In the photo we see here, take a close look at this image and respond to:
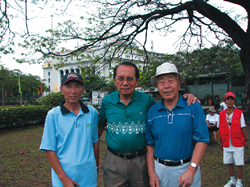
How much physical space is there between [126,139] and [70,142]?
63 centimetres

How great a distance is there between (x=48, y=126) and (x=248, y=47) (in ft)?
28.4

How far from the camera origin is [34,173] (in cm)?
460

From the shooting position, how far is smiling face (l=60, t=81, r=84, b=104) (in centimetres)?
196

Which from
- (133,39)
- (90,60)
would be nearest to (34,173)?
(90,60)

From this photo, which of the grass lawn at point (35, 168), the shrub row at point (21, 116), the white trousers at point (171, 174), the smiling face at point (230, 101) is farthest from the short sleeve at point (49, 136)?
the shrub row at point (21, 116)

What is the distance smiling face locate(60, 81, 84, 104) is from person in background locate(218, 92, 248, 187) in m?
3.34

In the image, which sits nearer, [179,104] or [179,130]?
[179,130]

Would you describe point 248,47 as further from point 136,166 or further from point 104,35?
point 136,166

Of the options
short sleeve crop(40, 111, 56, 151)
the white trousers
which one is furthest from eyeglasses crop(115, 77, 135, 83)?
the white trousers

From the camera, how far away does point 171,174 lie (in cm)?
184

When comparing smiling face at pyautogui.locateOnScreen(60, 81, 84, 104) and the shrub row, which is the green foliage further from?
smiling face at pyautogui.locateOnScreen(60, 81, 84, 104)

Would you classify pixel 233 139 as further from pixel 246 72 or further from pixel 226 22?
pixel 226 22

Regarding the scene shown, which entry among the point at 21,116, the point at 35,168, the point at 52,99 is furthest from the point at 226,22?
the point at 21,116

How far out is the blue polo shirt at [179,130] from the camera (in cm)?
176
